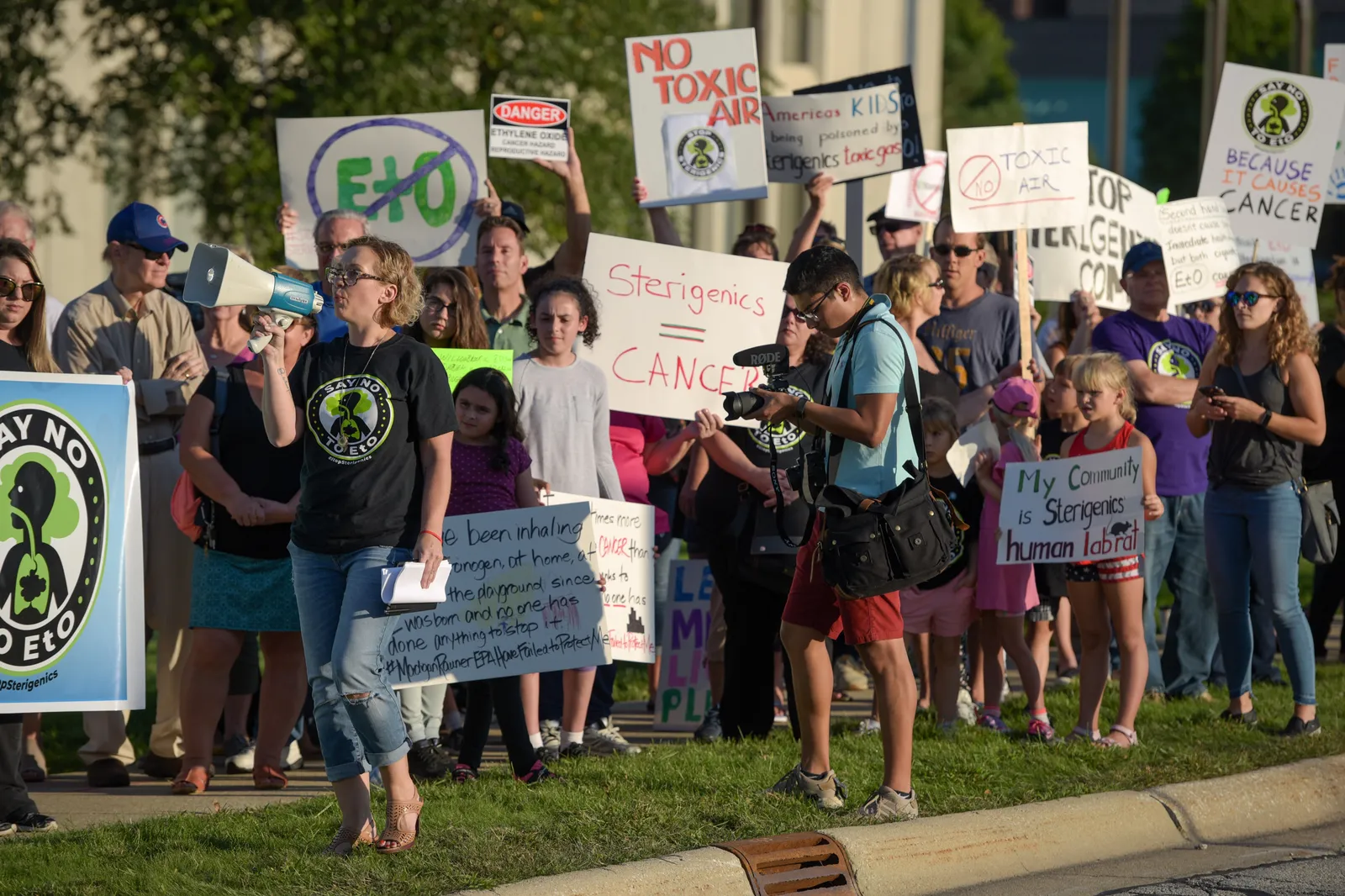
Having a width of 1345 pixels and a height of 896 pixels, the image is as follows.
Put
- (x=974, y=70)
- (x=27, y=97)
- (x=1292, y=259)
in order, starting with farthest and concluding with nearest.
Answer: (x=974, y=70)
(x=27, y=97)
(x=1292, y=259)

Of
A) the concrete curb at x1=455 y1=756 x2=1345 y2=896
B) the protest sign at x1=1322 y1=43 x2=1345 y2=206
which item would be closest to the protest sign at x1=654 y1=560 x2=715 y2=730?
the concrete curb at x1=455 y1=756 x2=1345 y2=896

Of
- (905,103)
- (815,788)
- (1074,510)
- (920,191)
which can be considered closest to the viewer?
(815,788)

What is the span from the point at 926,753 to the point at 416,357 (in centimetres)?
269

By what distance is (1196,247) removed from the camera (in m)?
9.70

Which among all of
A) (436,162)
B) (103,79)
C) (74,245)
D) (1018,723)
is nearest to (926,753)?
(1018,723)

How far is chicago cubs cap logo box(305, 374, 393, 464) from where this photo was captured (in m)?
5.29

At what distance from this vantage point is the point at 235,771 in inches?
279

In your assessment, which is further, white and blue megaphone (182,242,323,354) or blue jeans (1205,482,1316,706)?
blue jeans (1205,482,1316,706)

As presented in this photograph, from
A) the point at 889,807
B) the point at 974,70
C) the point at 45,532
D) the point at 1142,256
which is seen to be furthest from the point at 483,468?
the point at 974,70

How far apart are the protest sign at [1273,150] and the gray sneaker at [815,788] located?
17.6 ft

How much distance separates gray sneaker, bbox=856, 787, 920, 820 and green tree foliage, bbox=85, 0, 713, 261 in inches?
466

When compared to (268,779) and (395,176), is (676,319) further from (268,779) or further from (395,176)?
(268,779)

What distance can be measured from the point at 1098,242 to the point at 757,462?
139 inches

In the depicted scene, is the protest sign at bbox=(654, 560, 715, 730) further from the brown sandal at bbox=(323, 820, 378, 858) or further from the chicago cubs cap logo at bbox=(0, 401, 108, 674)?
the chicago cubs cap logo at bbox=(0, 401, 108, 674)
